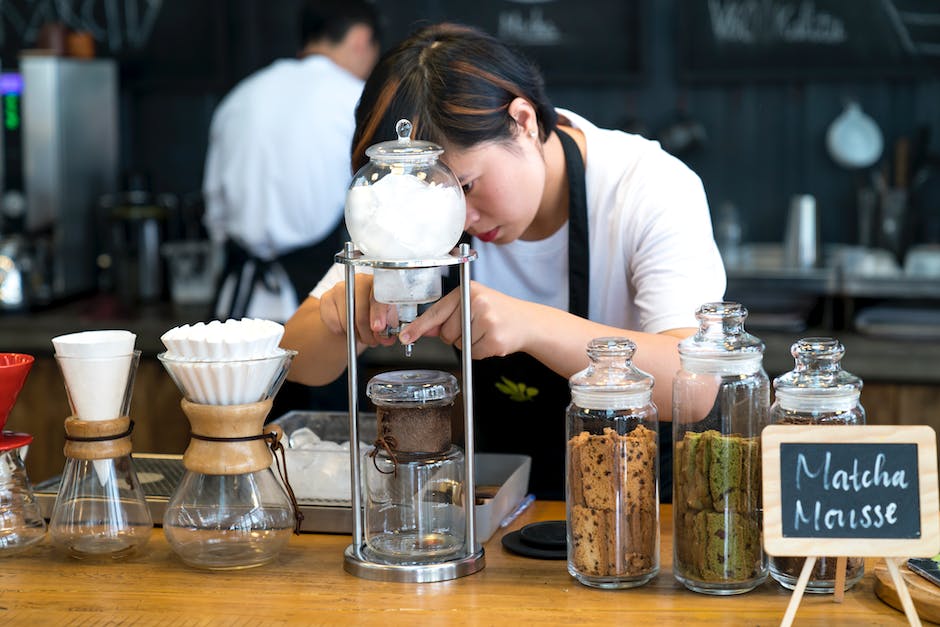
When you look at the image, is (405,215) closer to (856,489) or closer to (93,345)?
(93,345)

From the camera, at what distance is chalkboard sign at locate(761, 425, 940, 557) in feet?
3.90

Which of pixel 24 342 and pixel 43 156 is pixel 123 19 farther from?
pixel 24 342

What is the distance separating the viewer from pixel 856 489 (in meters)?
1.20

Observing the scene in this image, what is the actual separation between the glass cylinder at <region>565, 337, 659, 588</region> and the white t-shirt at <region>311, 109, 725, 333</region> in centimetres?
40

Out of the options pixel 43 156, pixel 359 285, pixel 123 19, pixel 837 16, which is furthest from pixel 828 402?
pixel 123 19

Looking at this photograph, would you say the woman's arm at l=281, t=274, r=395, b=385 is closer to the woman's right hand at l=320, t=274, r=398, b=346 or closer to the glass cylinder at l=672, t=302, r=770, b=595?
the woman's right hand at l=320, t=274, r=398, b=346

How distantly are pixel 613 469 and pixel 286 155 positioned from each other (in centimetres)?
215

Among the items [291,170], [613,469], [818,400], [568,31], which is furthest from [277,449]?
[568,31]

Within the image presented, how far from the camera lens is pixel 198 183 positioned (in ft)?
13.6

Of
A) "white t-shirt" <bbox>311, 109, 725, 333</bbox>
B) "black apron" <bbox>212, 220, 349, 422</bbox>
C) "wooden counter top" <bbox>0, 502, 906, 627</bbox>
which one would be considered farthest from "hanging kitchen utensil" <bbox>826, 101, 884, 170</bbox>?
"wooden counter top" <bbox>0, 502, 906, 627</bbox>

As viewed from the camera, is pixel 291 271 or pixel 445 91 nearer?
pixel 445 91

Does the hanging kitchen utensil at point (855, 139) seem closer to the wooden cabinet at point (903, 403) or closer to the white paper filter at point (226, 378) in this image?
the wooden cabinet at point (903, 403)

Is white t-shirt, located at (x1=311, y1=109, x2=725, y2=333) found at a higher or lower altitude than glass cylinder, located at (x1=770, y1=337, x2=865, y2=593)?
higher

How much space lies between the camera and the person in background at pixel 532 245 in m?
1.54
